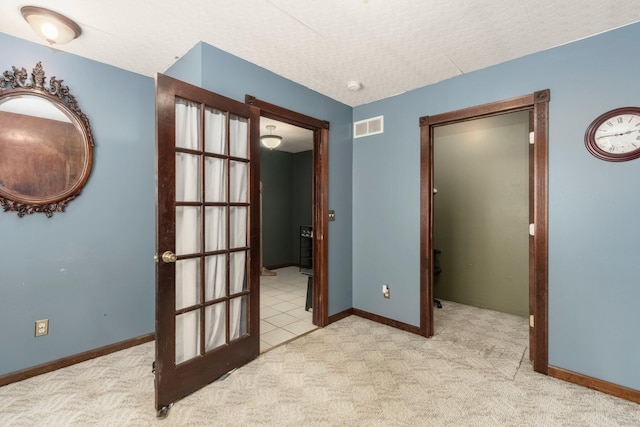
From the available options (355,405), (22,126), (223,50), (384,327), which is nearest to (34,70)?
(22,126)

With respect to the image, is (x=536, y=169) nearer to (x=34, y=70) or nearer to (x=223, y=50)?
(x=223, y=50)

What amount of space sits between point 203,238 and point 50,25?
1.69 metres

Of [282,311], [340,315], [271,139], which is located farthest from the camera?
[271,139]

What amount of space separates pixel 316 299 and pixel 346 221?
944 mm

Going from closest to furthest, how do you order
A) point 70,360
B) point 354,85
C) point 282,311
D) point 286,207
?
point 70,360 < point 354,85 < point 282,311 < point 286,207

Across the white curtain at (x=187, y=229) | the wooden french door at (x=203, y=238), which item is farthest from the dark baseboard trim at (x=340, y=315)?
the white curtain at (x=187, y=229)

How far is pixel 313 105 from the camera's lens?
3.07 meters

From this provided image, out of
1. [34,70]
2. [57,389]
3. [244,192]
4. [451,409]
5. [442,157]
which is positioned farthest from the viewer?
[442,157]

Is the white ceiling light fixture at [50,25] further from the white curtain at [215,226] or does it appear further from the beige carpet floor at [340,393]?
the beige carpet floor at [340,393]

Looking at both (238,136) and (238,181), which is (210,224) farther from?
(238,136)

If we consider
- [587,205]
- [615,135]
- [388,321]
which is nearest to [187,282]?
[388,321]

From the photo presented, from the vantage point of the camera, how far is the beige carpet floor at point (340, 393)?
5.79ft

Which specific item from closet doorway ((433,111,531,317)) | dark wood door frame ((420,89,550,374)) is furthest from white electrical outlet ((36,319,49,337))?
closet doorway ((433,111,531,317))

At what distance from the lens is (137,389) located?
2.04 meters
